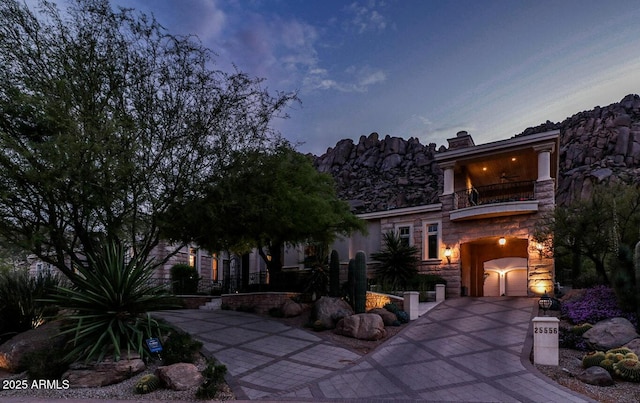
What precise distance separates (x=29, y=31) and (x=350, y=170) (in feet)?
270

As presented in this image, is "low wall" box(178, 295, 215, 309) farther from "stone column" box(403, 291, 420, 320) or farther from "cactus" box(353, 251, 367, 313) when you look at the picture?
"stone column" box(403, 291, 420, 320)

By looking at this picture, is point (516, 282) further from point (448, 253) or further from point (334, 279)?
point (334, 279)

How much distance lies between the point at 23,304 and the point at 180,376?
20.4ft

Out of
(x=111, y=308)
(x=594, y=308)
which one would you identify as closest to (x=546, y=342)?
(x=594, y=308)

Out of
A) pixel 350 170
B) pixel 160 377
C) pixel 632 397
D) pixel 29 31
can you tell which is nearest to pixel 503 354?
pixel 632 397

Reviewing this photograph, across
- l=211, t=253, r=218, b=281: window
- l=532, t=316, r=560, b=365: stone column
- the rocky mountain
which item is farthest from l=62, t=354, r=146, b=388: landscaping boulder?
the rocky mountain

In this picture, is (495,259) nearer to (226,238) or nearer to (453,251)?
(453,251)

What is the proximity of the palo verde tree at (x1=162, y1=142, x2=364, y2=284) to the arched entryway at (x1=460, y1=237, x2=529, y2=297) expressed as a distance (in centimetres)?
1073

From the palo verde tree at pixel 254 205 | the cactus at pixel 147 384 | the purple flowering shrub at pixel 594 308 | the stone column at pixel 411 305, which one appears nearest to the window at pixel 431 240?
the stone column at pixel 411 305

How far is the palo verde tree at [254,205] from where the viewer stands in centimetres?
1120

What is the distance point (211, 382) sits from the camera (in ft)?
25.6

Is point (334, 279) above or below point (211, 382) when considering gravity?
above

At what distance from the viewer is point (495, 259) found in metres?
24.6

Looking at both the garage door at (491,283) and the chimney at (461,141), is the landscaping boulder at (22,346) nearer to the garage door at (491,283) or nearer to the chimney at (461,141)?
the chimney at (461,141)
